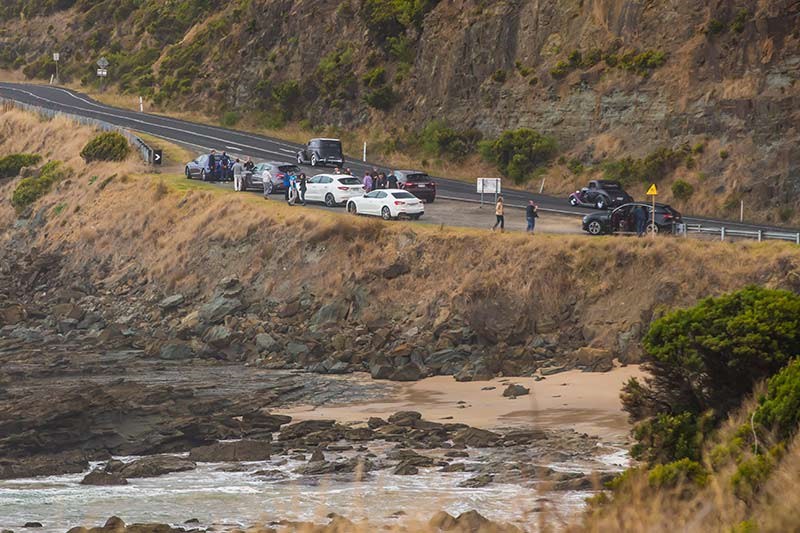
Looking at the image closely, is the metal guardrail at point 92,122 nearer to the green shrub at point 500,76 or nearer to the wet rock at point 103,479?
the green shrub at point 500,76

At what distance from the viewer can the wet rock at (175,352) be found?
4603 centimetres

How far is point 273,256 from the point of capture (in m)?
52.8

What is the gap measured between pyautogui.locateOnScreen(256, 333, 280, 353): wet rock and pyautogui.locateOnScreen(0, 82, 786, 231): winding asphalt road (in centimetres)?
1608

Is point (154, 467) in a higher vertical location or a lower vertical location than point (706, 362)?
lower

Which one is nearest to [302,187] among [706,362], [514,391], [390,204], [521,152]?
[390,204]

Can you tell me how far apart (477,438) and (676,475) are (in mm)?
15506

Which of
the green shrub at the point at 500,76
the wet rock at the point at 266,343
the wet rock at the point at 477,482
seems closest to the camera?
the wet rock at the point at 477,482

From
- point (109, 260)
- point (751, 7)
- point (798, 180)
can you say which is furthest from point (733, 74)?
point (109, 260)

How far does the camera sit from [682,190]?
200 ft

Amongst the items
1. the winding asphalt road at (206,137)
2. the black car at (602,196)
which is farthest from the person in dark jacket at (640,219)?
the black car at (602,196)

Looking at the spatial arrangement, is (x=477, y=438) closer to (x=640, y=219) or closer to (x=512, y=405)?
(x=512, y=405)

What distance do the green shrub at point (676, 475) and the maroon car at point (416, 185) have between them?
42.3 m

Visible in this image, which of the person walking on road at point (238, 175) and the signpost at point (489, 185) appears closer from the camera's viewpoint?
the signpost at point (489, 185)

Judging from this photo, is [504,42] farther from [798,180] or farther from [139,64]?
[139,64]
